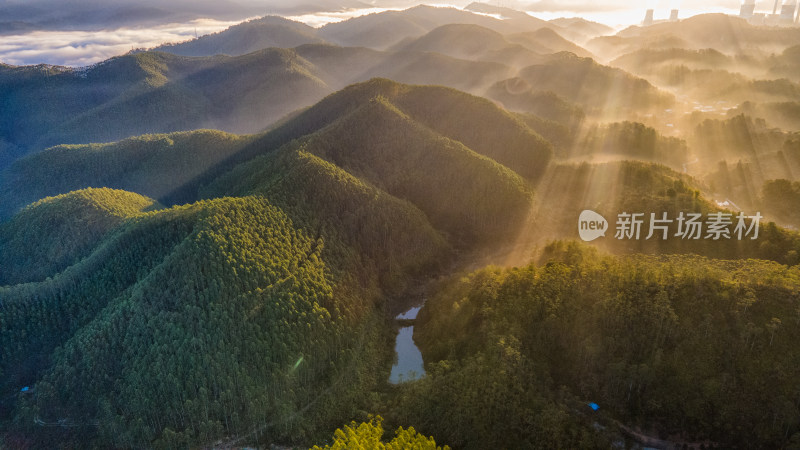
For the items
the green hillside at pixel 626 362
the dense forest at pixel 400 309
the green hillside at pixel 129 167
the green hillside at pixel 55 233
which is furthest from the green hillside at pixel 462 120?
the green hillside at pixel 626 362

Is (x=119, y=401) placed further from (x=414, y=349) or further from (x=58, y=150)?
(x=58, y=150)

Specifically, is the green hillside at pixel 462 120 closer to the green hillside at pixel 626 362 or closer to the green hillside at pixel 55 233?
the green hillside at pixel 55 233

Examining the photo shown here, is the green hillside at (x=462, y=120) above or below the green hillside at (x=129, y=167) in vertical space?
above

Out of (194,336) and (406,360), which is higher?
(194,336)

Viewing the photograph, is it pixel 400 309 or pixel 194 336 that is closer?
pixel 194 336

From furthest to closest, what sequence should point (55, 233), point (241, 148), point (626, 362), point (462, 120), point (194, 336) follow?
point (241, 148) < point (462, 120) < point (55, 233) < point (194, 336) < point (626, 362)

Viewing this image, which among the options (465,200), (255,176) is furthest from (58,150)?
(465,200)

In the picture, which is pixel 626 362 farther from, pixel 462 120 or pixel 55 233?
pixel 55 233

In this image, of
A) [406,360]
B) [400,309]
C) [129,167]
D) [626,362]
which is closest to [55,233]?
[129,167]
